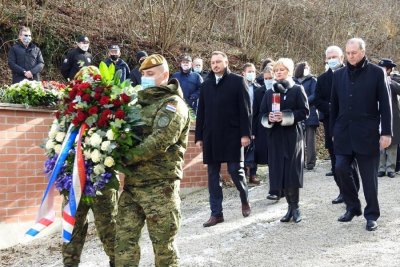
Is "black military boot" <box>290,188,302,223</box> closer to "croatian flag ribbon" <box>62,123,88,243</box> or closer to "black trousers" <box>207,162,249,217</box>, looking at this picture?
"black trousers" <box>207,162,249,217</box>

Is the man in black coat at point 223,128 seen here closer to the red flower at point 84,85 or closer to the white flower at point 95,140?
the red flower at point 84,85

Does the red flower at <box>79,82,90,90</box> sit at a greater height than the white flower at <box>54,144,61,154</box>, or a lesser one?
greater

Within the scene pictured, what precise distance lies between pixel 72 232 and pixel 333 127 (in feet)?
10.9

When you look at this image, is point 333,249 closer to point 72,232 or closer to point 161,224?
point 161,224

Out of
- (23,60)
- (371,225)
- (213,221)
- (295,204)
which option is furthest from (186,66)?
(371,225)

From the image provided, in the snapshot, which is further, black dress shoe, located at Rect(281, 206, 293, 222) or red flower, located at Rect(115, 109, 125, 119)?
black dress shoe, located at Rect(281, 206, 293, 222)

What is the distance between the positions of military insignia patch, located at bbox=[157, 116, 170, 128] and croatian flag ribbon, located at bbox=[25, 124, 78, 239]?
86 cm

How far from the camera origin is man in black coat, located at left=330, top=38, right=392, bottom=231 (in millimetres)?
6227

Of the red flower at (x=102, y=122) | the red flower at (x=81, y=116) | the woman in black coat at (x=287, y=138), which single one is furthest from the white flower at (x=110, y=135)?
the woman in black coat at (x=287, y=138)

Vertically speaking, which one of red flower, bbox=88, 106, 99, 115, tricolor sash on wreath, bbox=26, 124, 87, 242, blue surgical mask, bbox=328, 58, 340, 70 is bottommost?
tricolor sash on wreath, bbox=26, 124, 87, 242

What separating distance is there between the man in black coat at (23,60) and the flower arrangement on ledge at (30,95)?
2.40 meters

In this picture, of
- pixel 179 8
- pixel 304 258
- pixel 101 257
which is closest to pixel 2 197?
pixel 101 257

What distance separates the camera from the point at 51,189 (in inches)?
203

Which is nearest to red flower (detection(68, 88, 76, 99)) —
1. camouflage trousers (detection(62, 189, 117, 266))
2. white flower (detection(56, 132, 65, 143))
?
white flower (detection(56, 132, 65, 143))
